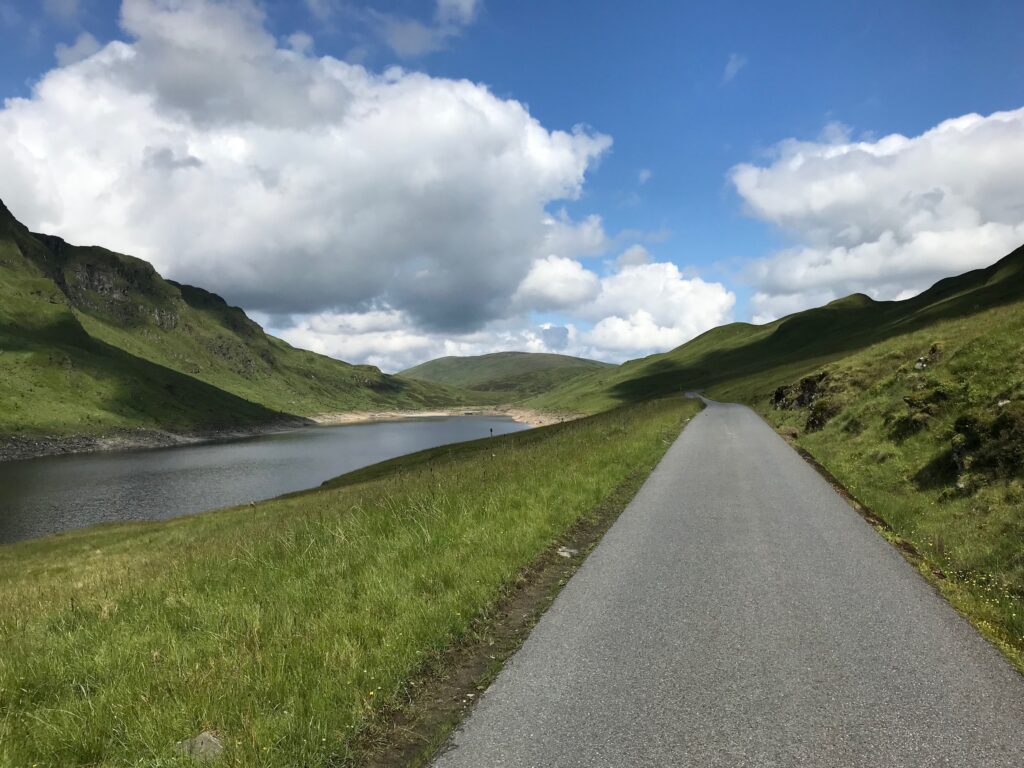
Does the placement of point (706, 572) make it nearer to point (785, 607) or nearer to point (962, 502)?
point (785, 607)

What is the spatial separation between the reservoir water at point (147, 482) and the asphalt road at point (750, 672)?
5666cm

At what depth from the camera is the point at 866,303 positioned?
7485 inches

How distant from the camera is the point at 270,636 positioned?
635cm

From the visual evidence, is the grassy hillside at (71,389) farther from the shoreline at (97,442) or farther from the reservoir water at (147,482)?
the reservoir water at (147,482)

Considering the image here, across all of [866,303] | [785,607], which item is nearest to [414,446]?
[785,607]

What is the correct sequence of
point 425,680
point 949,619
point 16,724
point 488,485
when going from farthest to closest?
point 488,485 → point 949,619 → point 425,680 → point 16,724

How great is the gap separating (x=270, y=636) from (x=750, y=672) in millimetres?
5483

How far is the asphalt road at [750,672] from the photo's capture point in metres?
4.44

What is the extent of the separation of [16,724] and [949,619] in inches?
417

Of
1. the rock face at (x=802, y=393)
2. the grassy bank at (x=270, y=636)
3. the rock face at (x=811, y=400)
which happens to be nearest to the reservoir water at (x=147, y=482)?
the grassy bank at (x=270, y=636)

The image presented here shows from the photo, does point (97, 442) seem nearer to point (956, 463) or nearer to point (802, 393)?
point (802, 393)

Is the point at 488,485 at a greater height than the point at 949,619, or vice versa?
the point at 488,485

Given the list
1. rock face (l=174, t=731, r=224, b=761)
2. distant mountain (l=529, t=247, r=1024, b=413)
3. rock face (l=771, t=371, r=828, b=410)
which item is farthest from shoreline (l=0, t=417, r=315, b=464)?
rock face (l=174, t=731, r=224, b=761)

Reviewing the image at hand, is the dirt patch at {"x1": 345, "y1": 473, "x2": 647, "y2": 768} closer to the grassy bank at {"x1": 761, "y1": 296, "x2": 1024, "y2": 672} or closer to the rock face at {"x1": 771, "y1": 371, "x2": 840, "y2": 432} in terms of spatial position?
the grassy bank at {"x1": 761, "y1": 296, "x2": 1024, "y2": 672}
